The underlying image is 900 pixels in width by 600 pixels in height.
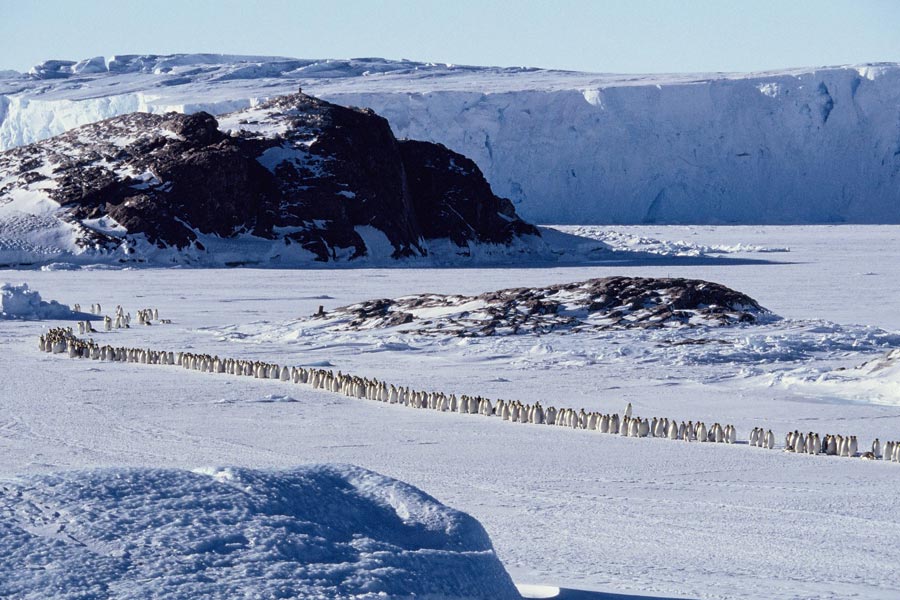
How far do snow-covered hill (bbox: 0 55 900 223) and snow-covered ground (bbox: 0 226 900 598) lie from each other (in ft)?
131

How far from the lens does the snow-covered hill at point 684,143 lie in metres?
68.6

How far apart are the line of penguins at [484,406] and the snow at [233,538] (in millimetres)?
7358

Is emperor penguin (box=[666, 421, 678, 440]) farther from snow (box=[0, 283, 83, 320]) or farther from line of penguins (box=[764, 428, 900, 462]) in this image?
snow (box=[0, 283, 83, 320])

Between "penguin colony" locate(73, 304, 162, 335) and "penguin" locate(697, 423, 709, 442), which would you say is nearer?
"penguin" locate(697, 423, 709, 442)

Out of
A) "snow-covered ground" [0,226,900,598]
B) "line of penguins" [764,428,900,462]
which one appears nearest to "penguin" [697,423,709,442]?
"snow-covered ground" [0,226,900,598]

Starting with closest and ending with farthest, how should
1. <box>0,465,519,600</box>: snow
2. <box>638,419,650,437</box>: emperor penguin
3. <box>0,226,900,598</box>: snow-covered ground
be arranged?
1. <box>0,465,519,600</box>: snow
2. <box>0,226,900,598</box>: snow-covered ground
3. <box>638,419,650,437</box>: emperor penguin

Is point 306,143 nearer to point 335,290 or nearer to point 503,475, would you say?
point 335,290

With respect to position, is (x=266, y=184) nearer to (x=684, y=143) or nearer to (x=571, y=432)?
(x=684, y=143)

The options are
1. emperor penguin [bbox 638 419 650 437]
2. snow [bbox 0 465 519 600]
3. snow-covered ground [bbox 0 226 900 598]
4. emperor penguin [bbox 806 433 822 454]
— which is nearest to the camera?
snow [bbox 0 465 519 600]

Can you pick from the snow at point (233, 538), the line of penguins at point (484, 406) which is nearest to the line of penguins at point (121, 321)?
the line of penguins at point (484, 406)

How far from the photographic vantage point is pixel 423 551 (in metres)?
5.36

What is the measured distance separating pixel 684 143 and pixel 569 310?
47535mm

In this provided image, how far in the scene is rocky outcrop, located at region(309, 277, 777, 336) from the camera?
2248 cm

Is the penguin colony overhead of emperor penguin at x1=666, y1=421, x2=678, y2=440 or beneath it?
beneath
